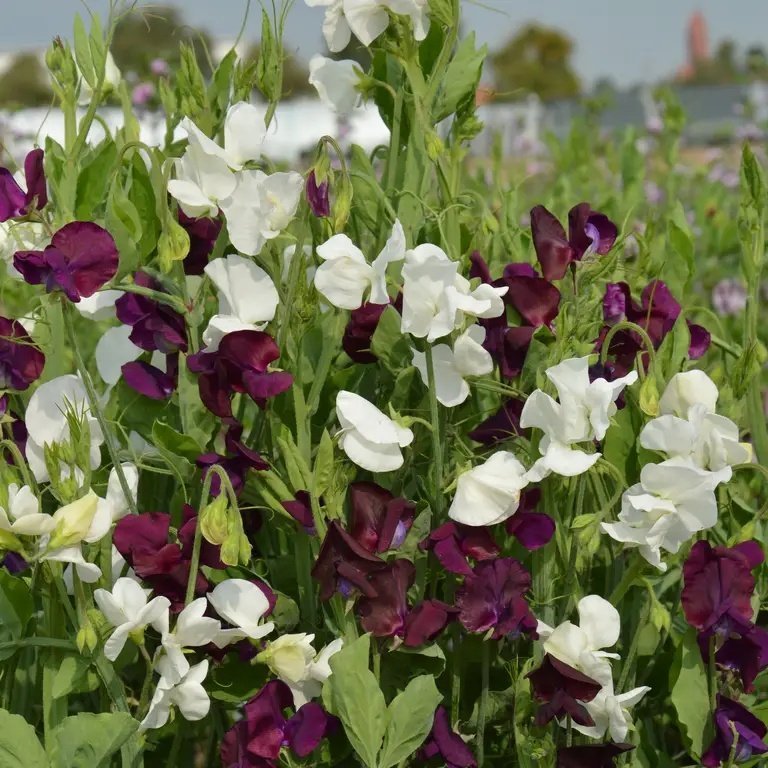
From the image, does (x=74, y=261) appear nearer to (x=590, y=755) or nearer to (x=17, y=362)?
(x=17, y=362)

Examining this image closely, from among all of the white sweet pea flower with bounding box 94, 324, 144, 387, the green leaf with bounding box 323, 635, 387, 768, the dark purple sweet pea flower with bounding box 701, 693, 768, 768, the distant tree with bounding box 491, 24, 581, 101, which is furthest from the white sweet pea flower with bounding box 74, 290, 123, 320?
the distant tree with bounding box 491, 24, 581, 101

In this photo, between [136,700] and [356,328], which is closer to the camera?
[356,328]

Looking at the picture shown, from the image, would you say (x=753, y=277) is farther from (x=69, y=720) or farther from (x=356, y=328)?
(x=69, y=720)

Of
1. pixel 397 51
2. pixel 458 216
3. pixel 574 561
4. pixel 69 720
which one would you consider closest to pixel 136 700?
pixel 69 720

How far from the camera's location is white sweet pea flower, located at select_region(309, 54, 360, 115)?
1.22 m

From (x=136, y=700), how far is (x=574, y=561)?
47 cm

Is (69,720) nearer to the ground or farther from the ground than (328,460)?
nearer to the ground

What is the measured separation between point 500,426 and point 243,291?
0.92ft

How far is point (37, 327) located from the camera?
1.26 metres

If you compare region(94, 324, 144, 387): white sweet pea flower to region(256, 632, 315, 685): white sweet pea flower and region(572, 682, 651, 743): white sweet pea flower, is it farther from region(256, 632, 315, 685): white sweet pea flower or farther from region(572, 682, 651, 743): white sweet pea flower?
region(572, 682, 651, 743): white sweet pea flower

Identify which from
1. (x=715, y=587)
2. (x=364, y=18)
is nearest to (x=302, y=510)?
(x=715, y=587)

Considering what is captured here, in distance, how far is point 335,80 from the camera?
1.23 metres

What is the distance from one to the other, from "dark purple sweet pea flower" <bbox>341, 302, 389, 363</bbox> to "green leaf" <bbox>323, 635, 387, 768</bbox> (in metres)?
0.28

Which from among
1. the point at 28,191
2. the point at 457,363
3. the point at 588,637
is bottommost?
the point at 588,637
